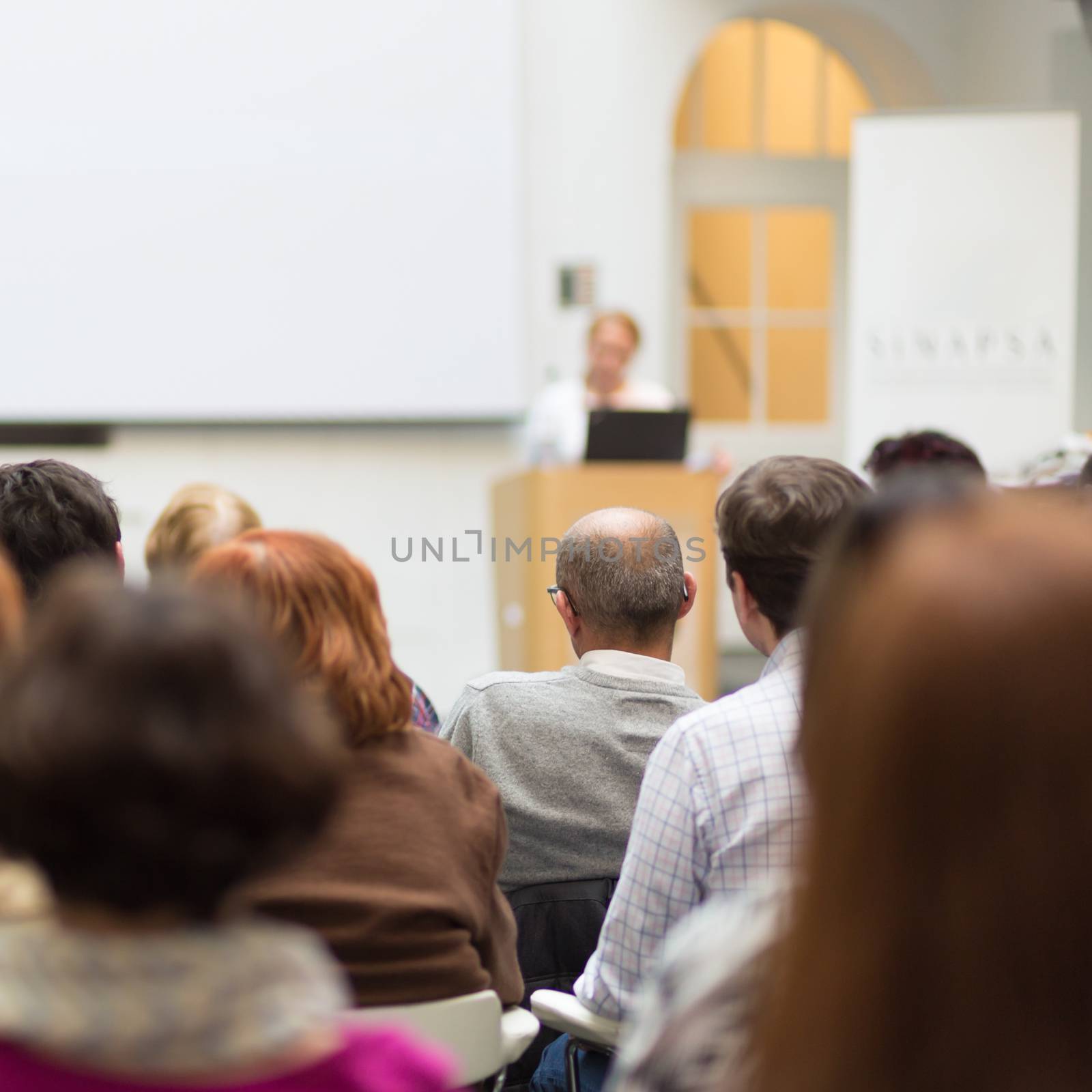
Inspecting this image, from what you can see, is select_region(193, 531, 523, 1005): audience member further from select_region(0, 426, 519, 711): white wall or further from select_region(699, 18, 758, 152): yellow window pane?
select_region(699, 18, 758, 152): yellow window pane

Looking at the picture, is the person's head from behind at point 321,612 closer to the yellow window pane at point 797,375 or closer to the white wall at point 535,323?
the white wall at point 535,323

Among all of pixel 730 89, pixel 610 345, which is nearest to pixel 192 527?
pixel 610 345

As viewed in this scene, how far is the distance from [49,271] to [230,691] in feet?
17.9

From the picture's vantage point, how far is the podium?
167 inches

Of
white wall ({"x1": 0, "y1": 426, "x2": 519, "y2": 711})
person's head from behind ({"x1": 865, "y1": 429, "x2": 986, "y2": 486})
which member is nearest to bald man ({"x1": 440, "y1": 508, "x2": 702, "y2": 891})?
person's head from behind ({"x1": 865, "y1": 429, "x2": 986, "y2": 486})

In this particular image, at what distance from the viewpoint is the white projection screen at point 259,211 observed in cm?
566

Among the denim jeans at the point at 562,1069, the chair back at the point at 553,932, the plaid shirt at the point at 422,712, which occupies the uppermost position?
the plaid shirt at the point at 422,712

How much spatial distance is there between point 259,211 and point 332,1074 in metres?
5.37

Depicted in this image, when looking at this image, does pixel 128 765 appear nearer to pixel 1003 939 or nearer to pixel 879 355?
pixel 1003 939

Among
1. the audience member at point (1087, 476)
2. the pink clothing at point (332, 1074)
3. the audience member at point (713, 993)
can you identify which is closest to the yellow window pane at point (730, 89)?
the audience member at point (1087, 476)

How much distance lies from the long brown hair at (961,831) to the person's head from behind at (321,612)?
29.5 inches

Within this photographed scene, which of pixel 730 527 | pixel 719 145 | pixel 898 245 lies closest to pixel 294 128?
pixel 719 145

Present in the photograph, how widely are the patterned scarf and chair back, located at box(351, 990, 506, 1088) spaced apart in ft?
1.87

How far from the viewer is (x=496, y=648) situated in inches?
207
